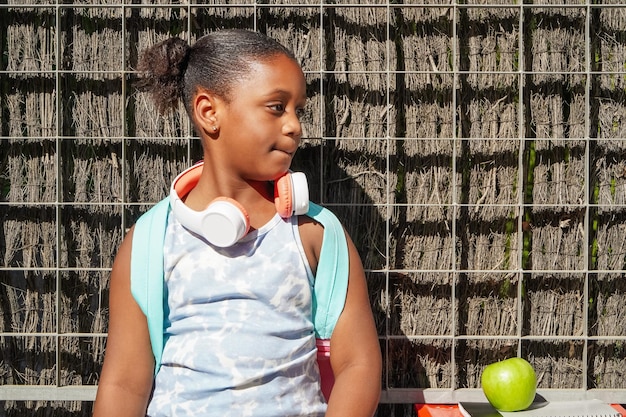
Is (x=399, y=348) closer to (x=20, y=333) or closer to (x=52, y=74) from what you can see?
(x=20, y=333)

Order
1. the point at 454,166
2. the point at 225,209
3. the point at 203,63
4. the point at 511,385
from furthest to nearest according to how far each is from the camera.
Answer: the point at 454,166
the point at 511,385
the point at 203,63
the point at 225,209

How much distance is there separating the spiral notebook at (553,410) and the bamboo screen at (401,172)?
7 cm

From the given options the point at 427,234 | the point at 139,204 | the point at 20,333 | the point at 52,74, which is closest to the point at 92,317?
the point at 20,333

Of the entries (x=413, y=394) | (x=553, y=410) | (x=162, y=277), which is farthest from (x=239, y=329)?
(x=553, y=410)

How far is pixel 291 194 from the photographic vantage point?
72.7 inches

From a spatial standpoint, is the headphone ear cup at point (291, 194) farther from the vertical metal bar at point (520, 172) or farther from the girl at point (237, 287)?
the vertical metal bar at point (520, 172)

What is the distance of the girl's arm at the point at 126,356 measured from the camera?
72.6 inches

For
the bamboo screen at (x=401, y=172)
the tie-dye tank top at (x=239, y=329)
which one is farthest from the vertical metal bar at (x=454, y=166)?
the tie-dye tank top at (x=239, y=329)

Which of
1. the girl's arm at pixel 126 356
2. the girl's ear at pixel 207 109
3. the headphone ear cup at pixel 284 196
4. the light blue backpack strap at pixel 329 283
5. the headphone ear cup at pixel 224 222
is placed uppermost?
the girl's ear at pixel 207 109

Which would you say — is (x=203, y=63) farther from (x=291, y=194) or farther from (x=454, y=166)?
(x=454, y=166)

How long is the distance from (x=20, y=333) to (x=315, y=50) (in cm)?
135

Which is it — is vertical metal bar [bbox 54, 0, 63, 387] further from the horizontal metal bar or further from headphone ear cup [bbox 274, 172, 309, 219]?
headphone ear cup [bbox 274, 172, 309, 219]

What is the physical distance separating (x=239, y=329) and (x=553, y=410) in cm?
110

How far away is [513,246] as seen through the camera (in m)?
2.50
